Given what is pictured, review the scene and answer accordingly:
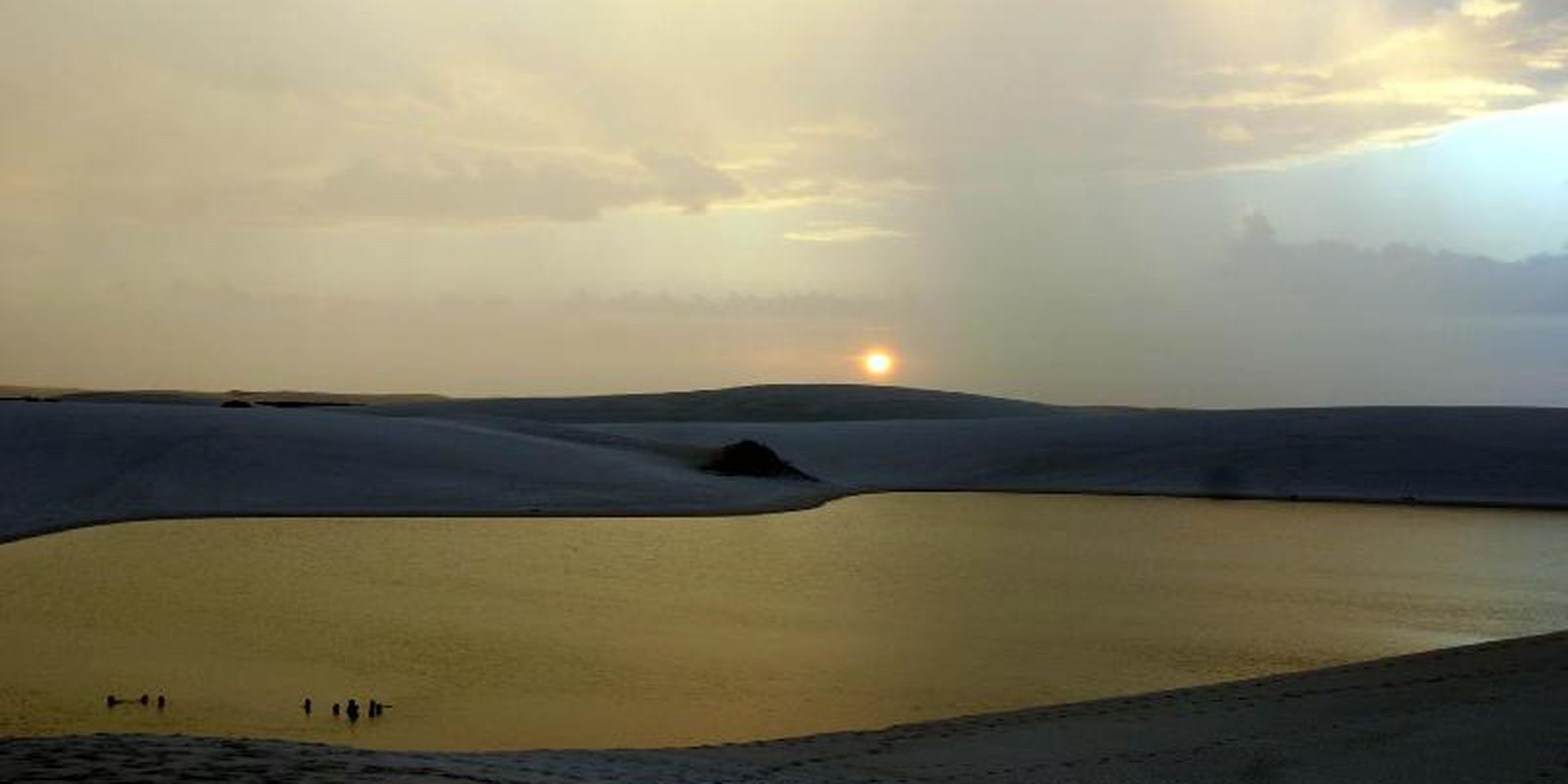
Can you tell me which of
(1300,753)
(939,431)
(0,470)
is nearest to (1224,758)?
(1300,753)

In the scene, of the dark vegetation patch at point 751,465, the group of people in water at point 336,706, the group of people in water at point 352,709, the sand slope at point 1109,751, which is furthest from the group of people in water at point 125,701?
the dark vegetation patch at point 751,465

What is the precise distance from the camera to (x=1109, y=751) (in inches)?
324

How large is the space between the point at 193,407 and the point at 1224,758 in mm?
29121

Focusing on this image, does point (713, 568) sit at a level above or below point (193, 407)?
below

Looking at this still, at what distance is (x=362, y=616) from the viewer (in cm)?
1343

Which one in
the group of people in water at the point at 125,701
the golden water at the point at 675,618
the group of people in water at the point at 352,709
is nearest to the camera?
the group of people in water at the point at 352,709

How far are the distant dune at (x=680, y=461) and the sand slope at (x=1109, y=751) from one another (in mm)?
15040

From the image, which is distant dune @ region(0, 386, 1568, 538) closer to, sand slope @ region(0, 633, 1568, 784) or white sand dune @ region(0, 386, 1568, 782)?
white sand dune @ region(0, 386, 1568, 782)

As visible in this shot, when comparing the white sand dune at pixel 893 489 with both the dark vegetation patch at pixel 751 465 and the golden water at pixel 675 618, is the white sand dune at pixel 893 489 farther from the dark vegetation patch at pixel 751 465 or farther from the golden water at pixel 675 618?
the golden water at pixel 675 618

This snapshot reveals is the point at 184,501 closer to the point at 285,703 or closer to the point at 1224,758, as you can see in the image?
the point at 285,703

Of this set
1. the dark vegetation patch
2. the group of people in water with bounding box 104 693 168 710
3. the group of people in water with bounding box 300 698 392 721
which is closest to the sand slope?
the group of people in water with bounding box 300 698 392 721

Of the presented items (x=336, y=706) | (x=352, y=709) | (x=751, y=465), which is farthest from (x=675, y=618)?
(x=751, y=465)

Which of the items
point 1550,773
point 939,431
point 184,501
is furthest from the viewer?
point 939,431

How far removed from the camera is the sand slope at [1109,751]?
641 cm
